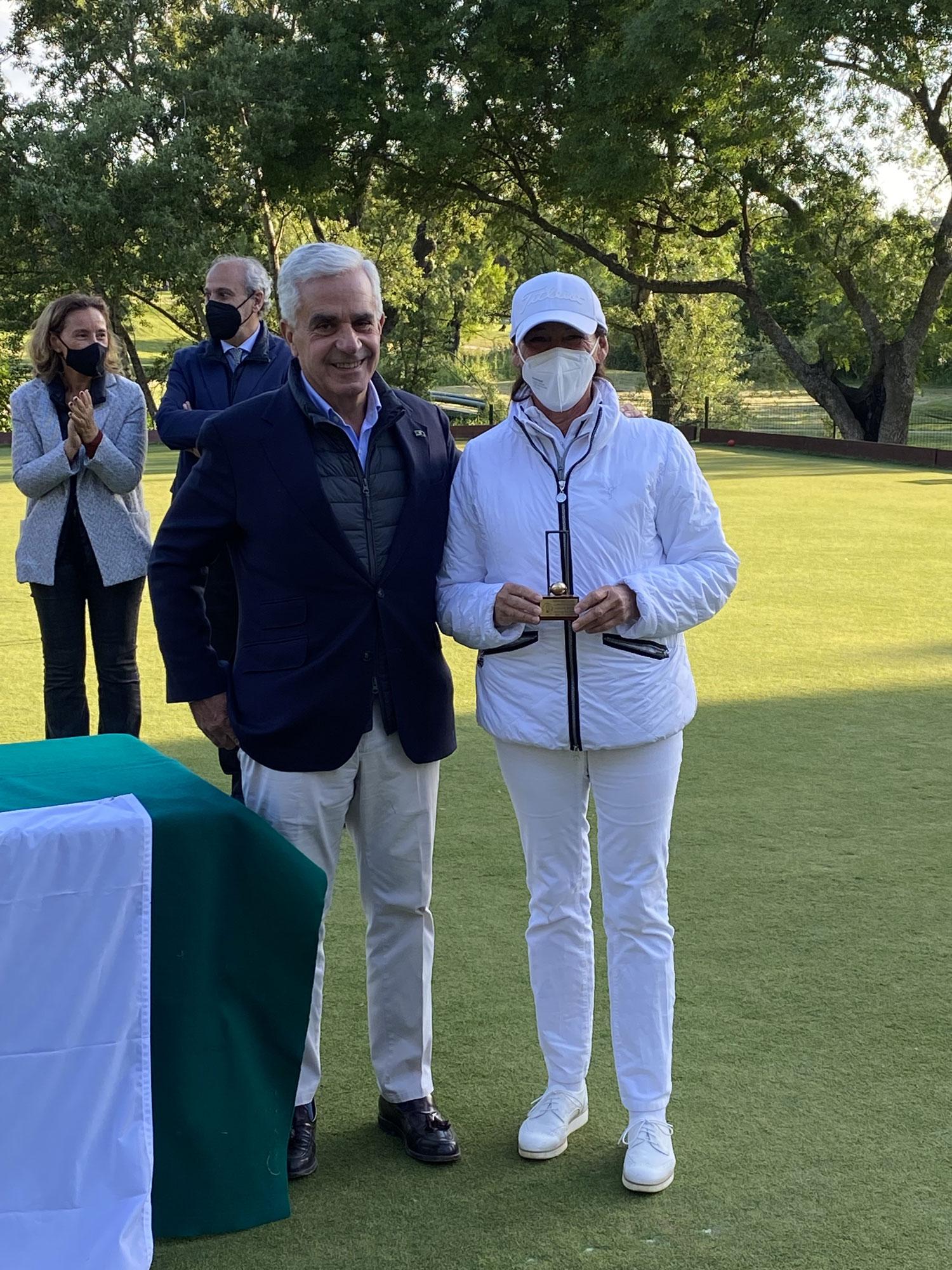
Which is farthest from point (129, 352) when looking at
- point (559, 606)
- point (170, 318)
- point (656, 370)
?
point (559, 606)

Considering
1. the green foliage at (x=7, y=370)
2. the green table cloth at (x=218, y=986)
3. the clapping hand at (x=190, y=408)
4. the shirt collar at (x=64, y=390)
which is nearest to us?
the green table cloth at (x=218, y=986)

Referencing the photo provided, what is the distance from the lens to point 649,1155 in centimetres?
289

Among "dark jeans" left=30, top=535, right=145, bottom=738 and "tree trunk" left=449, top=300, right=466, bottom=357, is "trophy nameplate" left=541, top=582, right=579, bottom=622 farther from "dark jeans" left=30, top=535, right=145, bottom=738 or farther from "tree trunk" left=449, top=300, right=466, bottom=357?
"tree trunk" left=449, top=300, right=466, bottom=357

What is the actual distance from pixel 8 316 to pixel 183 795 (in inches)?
1437

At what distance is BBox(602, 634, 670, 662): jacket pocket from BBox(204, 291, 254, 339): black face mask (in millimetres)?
2820

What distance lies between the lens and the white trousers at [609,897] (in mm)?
2965

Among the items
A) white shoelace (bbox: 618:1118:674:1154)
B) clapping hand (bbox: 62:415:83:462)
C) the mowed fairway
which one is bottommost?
the mowed fairway

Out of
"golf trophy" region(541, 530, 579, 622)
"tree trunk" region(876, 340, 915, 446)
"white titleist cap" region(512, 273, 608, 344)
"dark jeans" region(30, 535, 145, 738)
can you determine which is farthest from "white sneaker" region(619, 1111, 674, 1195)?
"tree trunk" region(876, 340, 915, 446)

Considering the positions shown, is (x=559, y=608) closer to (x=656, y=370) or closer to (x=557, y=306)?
(x=557, y=306)

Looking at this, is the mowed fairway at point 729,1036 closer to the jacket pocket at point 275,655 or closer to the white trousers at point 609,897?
the white trousers at point 609,897

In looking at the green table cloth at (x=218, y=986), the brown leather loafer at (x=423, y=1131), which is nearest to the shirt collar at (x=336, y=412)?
the green table cloth at (x=218, y=986)

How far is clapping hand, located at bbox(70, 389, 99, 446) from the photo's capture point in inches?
199

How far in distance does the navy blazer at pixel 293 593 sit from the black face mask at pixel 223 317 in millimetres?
2264

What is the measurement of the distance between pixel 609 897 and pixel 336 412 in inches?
48.2
